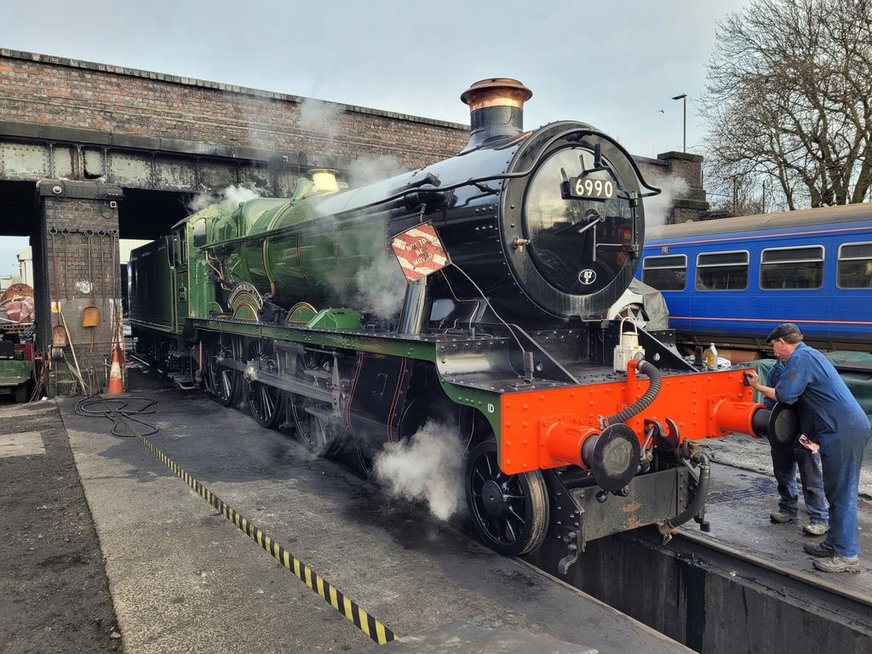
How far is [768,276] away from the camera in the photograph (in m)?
10.1

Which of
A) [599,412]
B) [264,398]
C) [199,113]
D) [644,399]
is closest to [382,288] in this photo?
[599,412]

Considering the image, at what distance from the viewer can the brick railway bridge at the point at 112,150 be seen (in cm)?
975

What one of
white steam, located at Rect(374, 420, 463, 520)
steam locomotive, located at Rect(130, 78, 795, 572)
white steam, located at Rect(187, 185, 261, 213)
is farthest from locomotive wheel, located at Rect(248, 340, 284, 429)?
white steam, located at Rect(187, 185, 261, 213)

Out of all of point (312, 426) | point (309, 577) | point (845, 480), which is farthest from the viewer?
point (312, 426)

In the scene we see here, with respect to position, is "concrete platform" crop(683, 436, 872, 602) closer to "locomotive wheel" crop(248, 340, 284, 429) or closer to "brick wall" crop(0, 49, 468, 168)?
"locomotive wheel" crop(248, 340, 284, 429)

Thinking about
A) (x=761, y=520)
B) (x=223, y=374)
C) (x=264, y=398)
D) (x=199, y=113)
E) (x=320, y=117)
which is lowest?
(x=761, y=520)

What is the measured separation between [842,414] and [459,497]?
251cm

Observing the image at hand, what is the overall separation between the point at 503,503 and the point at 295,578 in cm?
130

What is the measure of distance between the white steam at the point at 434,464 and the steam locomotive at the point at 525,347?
0.11m

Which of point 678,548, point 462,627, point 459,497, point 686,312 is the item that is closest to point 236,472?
point 459,497

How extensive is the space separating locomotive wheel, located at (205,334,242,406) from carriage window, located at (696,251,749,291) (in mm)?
7885

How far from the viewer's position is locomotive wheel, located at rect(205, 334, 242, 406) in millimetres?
8352

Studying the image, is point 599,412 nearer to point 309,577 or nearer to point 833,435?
point 833,435

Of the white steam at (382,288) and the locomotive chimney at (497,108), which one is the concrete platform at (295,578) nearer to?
the white steam at (382,288)
